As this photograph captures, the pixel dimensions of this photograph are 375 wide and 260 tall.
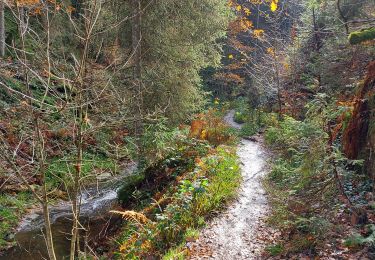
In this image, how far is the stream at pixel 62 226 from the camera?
8.00 m

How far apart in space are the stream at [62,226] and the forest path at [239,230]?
6.86 feet

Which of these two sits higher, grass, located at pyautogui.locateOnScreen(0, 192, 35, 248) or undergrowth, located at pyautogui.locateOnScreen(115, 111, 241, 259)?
undergrowth, located at pyautogui.locateOnScreen(115, 111, 241, 259)

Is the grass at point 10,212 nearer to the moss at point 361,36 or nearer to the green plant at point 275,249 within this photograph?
the green plant at point 275,249

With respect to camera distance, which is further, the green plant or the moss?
the moss

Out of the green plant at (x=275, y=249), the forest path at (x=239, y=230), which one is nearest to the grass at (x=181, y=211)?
the forest path at (x=239, y=230)

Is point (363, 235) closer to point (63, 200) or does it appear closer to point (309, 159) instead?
point (309, 159)

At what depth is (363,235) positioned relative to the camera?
484 centimetres

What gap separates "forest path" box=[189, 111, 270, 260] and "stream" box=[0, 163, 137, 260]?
6.86ft

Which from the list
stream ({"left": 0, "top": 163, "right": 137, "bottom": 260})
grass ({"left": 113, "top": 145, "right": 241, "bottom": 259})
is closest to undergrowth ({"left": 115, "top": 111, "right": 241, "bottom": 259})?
grass ({"left": 113, "top": 145, "right": 241, "bottom": 259})

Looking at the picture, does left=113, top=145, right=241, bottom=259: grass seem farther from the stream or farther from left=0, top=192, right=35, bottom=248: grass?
left=0, top=192, right=35, bottom=248: grass

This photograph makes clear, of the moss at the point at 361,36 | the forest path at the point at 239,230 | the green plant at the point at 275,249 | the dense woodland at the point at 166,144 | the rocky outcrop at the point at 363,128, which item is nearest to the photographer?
the dense woodland at the point at 166,144

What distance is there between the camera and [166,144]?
10477 millimetres

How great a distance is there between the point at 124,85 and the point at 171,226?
7372 millimetres

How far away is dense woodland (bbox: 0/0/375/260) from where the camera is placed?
400 cm
